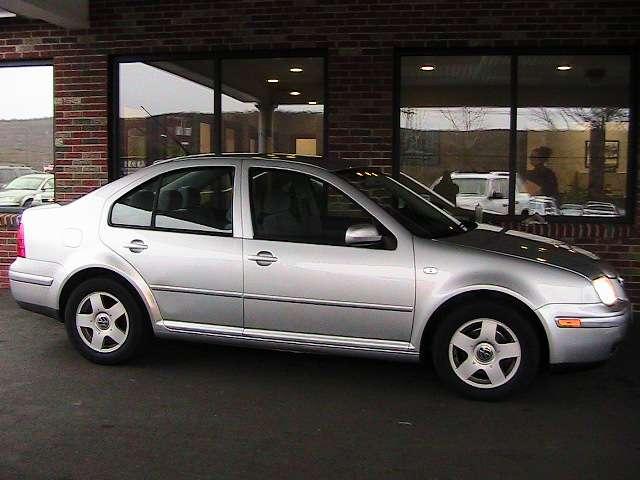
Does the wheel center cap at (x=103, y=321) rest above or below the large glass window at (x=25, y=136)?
→ below

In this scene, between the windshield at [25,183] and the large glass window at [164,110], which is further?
the windshield at [25,183]

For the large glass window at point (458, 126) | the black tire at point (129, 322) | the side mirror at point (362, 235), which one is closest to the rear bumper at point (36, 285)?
the black tire at point (129, 322)

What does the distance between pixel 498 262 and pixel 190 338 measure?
2.33 meters

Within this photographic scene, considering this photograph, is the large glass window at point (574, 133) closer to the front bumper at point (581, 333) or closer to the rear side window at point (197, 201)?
the front bumper at point (581, 333)

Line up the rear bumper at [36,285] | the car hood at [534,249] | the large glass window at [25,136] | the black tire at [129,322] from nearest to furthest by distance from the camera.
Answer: the car hood at [534,249], the black tire at [129,322], the rear bumper at [36,285], the large glass window at [25,136]

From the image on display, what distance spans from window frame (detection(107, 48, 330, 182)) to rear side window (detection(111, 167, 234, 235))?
98.5 inches

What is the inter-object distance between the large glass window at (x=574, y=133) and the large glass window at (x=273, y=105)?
90.9 inches

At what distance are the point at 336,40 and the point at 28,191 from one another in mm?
4378

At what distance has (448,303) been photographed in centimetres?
493

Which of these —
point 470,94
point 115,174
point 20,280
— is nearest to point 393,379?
point 20,280

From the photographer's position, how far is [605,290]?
16.1ft

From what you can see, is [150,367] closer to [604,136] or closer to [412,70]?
[412,70]

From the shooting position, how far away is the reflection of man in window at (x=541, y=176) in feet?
26.5

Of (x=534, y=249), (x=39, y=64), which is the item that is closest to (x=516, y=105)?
(x=534, y=249)
